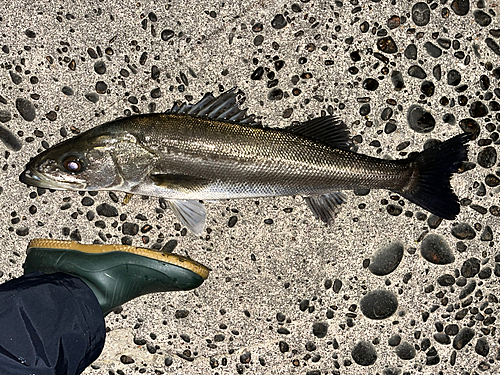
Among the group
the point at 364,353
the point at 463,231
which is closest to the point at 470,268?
the point at 463,231

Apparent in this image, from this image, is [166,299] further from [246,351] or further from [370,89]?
[370,89]

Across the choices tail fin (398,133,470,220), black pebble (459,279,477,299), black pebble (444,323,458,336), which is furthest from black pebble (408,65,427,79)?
black pebble (444,323,458,336)

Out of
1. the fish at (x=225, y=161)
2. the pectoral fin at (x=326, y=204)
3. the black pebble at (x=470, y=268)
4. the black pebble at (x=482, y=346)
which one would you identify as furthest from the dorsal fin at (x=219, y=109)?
the black pebble at (x=482, y=346)

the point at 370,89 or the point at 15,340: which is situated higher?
the point at 370,89

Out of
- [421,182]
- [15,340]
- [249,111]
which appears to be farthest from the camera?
[249,111]

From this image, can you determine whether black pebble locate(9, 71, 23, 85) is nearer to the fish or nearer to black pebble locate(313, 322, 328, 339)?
the fish

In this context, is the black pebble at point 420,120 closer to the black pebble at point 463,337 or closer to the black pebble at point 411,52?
the black pebble at point 411,52

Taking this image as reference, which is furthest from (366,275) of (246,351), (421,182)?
(246,351)
